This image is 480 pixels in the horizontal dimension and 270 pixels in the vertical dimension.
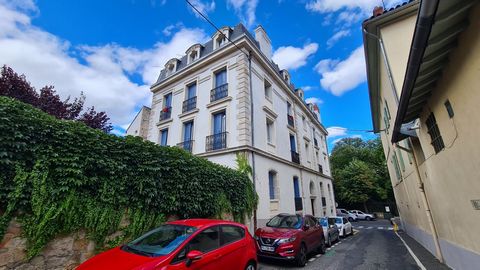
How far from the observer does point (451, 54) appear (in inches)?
154

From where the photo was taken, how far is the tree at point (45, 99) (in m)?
12.2

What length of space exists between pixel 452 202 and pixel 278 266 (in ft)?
16.5

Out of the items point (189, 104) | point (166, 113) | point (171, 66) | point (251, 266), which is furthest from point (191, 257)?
point (171, 66)

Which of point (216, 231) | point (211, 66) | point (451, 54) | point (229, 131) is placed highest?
point (211, 66)

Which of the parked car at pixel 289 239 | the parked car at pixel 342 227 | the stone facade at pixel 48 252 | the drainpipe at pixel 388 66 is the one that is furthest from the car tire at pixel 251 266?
the parked car at pixel 342 227

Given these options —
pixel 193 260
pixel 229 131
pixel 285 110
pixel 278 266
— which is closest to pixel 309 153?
pixel 285 110

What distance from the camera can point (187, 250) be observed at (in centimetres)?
372

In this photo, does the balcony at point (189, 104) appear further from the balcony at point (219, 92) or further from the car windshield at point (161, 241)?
the car windshield at point (161, 241)

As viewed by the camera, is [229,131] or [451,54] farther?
[229,131]

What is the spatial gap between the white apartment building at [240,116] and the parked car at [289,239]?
3.05m

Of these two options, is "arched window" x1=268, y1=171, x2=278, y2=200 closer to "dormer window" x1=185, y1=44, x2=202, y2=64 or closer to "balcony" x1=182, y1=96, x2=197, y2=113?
"balcony" x1=182, y1=96, x2=197, y2=113

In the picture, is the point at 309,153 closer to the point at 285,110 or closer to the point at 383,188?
the point at 285,110

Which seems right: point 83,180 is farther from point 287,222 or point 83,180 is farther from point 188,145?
point 188,145

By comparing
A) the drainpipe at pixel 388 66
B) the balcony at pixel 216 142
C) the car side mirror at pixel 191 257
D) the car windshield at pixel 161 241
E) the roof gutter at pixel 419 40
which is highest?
the drainpipe at pixel 388 66
